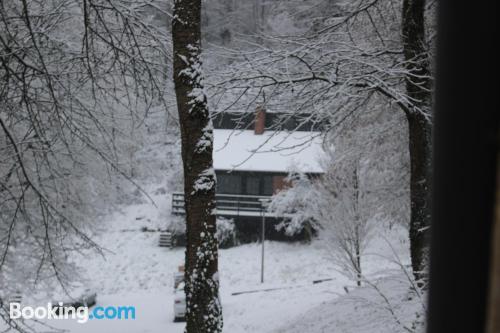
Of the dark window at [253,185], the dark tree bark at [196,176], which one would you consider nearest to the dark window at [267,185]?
the dark window at [253,185]

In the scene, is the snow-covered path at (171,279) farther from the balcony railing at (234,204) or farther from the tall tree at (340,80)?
the tall tree at (340,80)

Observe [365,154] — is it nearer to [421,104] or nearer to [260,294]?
[421,104]

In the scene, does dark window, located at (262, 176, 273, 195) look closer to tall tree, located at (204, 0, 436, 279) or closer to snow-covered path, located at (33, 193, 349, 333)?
snow-covered path, located at (33, 193, 349, 333)

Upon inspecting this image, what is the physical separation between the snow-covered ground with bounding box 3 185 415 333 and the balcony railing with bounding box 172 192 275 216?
137cm

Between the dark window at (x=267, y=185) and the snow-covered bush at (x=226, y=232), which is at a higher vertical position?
the dark window at (x=267, y=185)

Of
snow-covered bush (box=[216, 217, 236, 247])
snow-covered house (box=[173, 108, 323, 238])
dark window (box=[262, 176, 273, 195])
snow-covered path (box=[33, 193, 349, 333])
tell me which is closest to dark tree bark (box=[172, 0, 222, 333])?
snow-covered path (box=[33, 193, 349, 333])

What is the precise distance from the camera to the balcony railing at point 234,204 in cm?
3101

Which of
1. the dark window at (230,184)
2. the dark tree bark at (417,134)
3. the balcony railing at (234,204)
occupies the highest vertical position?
the dark tree bark at (417,134)

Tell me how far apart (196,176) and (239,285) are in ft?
66.7

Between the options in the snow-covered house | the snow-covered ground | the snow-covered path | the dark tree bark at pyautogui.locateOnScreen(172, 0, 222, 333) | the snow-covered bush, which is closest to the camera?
the dark tree bark at pyautogui.locateOnScreen(172, 0, 222, 333)

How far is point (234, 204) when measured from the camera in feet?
104

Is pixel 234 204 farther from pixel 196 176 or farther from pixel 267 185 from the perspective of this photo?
pixel 196 176

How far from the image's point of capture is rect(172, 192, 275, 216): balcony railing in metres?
31.0

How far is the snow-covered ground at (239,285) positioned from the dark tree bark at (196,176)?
3.74 metres
